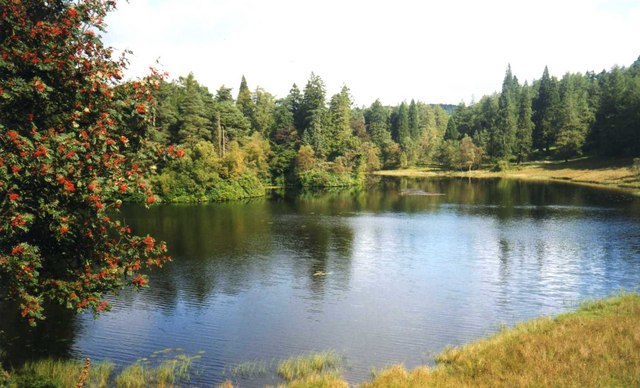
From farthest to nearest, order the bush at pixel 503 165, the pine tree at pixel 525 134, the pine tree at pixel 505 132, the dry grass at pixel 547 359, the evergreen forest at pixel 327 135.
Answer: the pine tree at pixel 525 134 < the pine tree at pixel 505 132 < the bush at pixel 503 165 < the evergreen forest at pixel 327 135 < the dry grass at pixel 547 359

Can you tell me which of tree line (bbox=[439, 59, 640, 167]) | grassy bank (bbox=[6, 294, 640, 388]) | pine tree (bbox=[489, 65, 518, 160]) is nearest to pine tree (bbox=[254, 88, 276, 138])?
tree line (bbox=[439, 59, 640, 167])

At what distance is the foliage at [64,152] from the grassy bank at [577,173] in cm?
9859

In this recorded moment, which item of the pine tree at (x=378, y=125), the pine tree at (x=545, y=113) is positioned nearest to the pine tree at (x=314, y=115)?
the pine tree at (x=378, y=125)

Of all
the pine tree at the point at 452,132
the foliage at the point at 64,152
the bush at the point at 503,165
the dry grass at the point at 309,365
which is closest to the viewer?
the foliage at the point at 64,152

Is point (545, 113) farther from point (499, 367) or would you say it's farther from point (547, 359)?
point (499, 367)

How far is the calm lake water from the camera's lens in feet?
78.0

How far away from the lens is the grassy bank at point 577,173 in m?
107

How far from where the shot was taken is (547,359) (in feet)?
59.7

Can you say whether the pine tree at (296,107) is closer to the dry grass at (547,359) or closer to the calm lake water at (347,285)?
the calm lake water at (347,285)

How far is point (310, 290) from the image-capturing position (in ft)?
110

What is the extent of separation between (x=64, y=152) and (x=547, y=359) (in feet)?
56.9

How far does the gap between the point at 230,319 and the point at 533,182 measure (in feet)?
358

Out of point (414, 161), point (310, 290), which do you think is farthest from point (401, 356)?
point (414, 161)

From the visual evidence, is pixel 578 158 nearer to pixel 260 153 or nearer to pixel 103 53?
pixel 260 153
